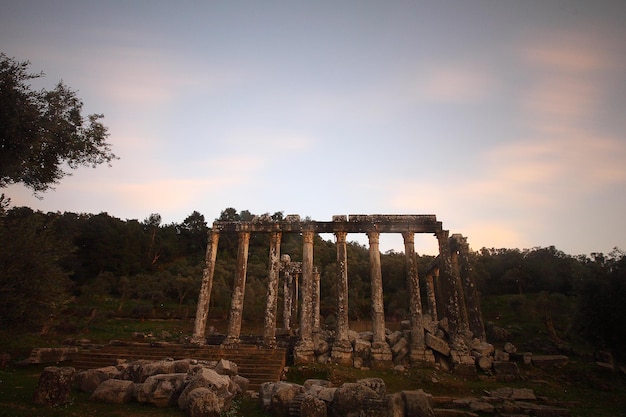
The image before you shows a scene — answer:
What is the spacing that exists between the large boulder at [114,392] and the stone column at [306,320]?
1066cm

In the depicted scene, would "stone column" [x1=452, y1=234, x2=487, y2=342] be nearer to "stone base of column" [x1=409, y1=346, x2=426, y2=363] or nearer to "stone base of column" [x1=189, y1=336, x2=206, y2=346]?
"stone base of column" [x1=409, y1=346, x2=426, y2=363]

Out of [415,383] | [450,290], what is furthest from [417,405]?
[450,290]

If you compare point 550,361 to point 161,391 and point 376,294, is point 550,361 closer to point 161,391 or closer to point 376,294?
point 376,294

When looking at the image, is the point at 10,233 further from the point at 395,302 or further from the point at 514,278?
the point at 514,278

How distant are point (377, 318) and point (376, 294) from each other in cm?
166

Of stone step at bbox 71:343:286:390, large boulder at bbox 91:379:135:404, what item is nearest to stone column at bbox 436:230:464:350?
stone step at bbox 71:343:286:390

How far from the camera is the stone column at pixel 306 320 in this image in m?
21.0

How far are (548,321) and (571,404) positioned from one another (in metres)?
22.4

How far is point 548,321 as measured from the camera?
32656mm

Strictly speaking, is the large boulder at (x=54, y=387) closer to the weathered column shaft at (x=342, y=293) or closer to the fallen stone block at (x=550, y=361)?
the weathered column shaft at (x=342, y=293)

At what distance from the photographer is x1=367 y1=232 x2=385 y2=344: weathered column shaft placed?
21.7 m

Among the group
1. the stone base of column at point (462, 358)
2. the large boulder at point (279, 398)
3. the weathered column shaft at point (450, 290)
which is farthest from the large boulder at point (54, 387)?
the weathered column shaft at point (450, 290)

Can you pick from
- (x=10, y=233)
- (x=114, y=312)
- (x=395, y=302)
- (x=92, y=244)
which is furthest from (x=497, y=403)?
(x=92, y=244)

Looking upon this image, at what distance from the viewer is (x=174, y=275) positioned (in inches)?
2406
